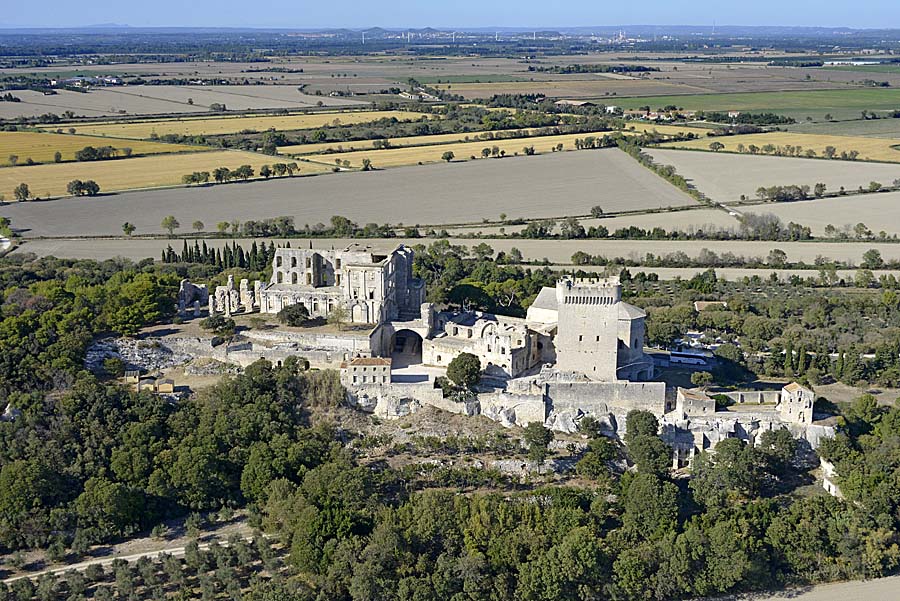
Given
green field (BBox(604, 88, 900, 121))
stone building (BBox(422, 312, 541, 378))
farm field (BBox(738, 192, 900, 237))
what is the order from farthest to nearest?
green field (BBox(604, 88, 900, 121)) < farm field (BBox(738, 192, 900, 237)) < stone building (BBox(422, 312, 541, 378))

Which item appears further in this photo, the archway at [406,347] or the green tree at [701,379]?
the archway at [406,347]

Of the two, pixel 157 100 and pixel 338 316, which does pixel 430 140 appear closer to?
pixel 157 100

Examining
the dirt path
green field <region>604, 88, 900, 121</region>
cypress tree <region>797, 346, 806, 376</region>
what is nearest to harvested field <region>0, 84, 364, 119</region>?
green field <region>604, 88, 900, 121</region>

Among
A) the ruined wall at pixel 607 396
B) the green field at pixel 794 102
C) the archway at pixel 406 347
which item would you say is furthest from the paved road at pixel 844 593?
the green field at pixel 794 102

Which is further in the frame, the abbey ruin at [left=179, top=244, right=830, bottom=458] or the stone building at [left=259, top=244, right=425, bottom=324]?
the stone building at [left=259, top=244, right=425, bottom=324]

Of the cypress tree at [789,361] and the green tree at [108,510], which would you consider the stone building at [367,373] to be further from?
the cypress tree at [789,361]

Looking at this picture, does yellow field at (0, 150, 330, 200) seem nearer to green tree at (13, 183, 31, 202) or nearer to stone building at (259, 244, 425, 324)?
green tree at (13, 183, 31, 202)

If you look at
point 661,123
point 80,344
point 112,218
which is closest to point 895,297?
point 80,344

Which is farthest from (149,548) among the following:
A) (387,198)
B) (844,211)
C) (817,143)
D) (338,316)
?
(817,143)
